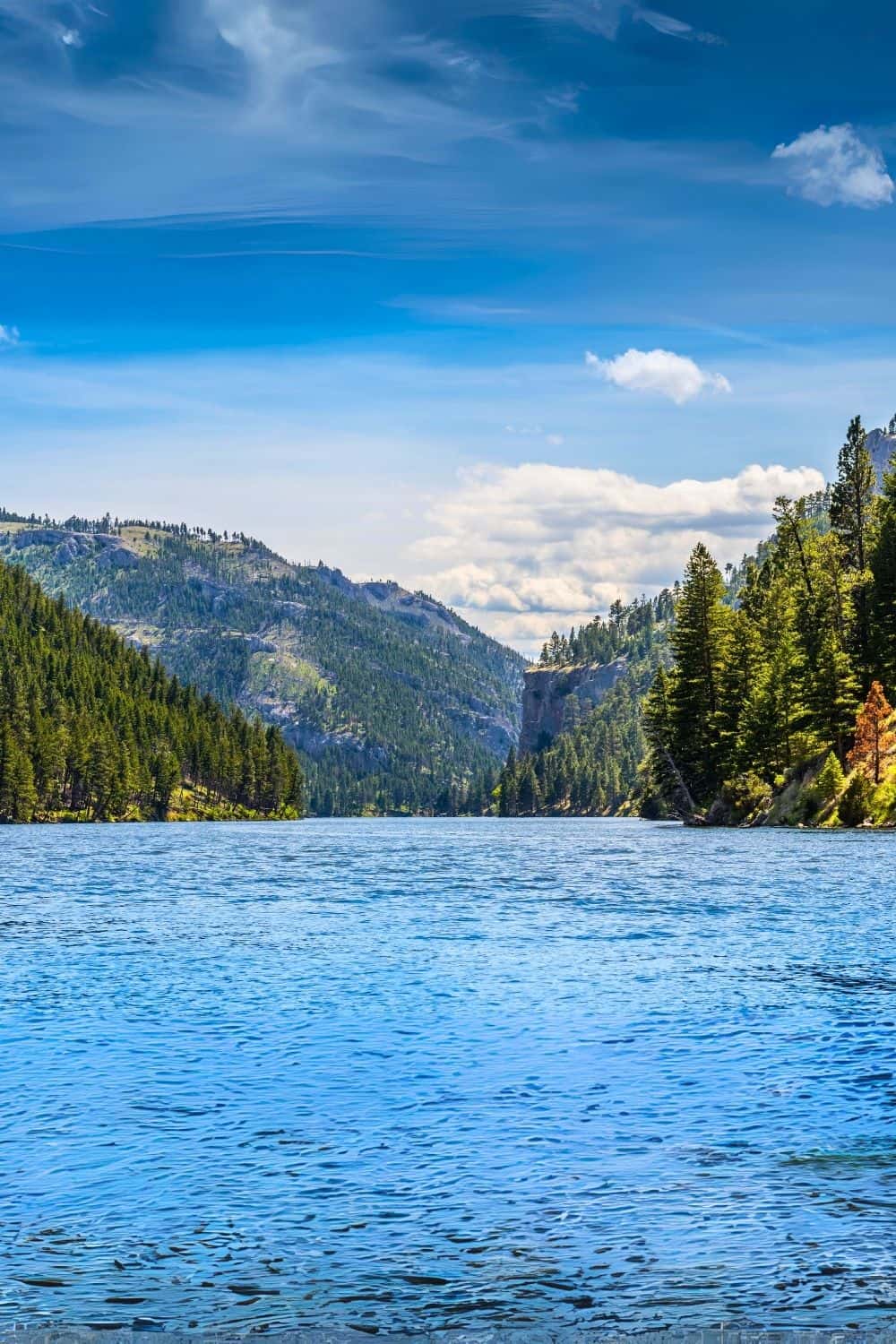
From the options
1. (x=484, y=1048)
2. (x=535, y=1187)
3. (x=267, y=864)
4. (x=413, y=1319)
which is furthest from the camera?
(x=267, y=864)

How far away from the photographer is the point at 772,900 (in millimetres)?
48500

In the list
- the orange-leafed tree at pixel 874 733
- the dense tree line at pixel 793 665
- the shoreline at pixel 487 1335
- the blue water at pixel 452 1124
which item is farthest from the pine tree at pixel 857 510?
the shoreline at pixel 487 1335

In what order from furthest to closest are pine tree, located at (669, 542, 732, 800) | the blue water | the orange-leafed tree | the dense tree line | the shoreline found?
pine tree, located at (669, 542, 732, 800), the dense tree line, the orange-leafed tree, the blue water, the shoreline

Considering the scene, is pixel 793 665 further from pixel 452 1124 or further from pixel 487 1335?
pixel 487 1335

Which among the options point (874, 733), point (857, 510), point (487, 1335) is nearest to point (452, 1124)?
point (487, 1335)

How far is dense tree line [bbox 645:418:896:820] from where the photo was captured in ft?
348

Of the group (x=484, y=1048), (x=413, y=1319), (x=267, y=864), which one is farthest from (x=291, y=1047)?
(x=267, y=864)

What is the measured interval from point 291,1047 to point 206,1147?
6314 mm

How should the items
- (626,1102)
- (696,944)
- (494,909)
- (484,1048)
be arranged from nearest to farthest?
1. (626,1102)
2. (484,1048)
3. (696,944)
4. (494,909)

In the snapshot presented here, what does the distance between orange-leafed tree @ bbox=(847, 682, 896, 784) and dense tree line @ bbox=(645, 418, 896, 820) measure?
198 mm

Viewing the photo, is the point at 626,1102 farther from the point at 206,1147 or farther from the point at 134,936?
the point at 134,936

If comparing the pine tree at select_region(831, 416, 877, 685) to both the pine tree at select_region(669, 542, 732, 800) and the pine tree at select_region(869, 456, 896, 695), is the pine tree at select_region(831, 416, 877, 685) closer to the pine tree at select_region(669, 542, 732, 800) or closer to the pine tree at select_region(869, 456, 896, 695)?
the pine tree at select_region(869, 456, 896, 695)

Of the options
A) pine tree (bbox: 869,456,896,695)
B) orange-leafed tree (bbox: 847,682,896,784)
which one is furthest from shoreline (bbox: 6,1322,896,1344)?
pine tree (bbox: 869,456,896,695)

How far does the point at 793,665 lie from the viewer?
112750 millimetres
